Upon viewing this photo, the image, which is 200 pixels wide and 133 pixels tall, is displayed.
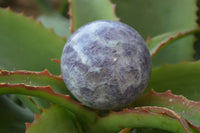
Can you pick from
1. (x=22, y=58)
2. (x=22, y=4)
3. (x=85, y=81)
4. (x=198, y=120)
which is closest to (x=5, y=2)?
(x=22, y=4)

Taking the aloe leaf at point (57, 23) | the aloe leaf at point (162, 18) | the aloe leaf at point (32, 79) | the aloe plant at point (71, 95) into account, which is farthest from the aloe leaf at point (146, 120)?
the aloe leaf at point (57, 23)

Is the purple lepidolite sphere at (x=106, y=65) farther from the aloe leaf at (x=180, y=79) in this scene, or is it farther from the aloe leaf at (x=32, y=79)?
the aloe leaf at (x=180, y=79)

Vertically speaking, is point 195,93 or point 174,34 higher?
point 174,34

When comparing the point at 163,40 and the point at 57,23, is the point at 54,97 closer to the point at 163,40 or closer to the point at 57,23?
the point at 163,40

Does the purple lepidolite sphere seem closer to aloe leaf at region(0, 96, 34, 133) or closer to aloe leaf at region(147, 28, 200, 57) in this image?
aloe leaf at region(147, 28, 200, 57)

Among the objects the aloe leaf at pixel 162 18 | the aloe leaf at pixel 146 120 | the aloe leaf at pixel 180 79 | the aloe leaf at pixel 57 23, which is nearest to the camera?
the aloe leaf at pixel 146 120

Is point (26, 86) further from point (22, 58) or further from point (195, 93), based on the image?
point (195, 93)
